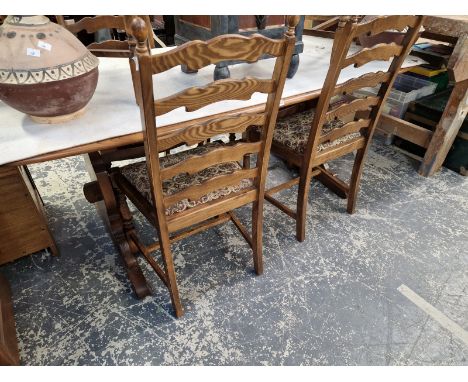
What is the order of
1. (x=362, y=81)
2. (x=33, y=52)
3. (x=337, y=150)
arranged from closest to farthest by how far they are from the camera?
(x=33, y=52), (x=362, y=81), (x=337, y=150)

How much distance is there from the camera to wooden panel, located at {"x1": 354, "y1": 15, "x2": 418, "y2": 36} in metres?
1.13

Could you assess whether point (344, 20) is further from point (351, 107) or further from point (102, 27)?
point (102, 27)

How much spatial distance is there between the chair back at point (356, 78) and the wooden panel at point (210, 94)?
0.38 meters

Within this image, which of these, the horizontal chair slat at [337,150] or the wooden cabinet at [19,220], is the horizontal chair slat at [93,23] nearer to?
the wooden cabinet at [19,220]

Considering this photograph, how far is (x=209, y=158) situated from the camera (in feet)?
3.51

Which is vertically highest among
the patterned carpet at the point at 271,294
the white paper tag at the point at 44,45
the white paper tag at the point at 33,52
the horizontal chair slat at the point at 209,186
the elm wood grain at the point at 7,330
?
the white paper tag at the point at 44,45

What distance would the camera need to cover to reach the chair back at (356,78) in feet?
3.76

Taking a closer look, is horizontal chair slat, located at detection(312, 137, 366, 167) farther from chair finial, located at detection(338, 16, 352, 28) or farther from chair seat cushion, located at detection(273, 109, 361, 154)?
chair finial, located at detection(338, 16, 352, 28)

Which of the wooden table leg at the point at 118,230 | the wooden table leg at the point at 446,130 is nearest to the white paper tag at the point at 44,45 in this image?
the wooden table leg at the point at 118,230

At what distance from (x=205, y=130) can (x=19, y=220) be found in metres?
1.10

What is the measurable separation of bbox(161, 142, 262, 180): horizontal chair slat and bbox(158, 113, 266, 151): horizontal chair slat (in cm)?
8

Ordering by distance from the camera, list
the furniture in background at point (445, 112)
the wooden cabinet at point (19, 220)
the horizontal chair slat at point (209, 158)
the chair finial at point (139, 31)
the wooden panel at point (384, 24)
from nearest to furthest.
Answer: the chair finial at point (139, 31)
the horizontal chair slat at point (209, 158)
the wooden panel at point (384, 24)
the wooden cabinet at point (19, 220)
the furniture in background at point (445, 112)

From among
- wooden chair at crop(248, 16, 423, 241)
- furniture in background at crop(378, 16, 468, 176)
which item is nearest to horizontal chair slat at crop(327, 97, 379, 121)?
wooden chair at crop(248, 16, 423, 241)

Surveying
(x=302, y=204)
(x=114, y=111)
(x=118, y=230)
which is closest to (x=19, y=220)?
(x=118, y=230)
